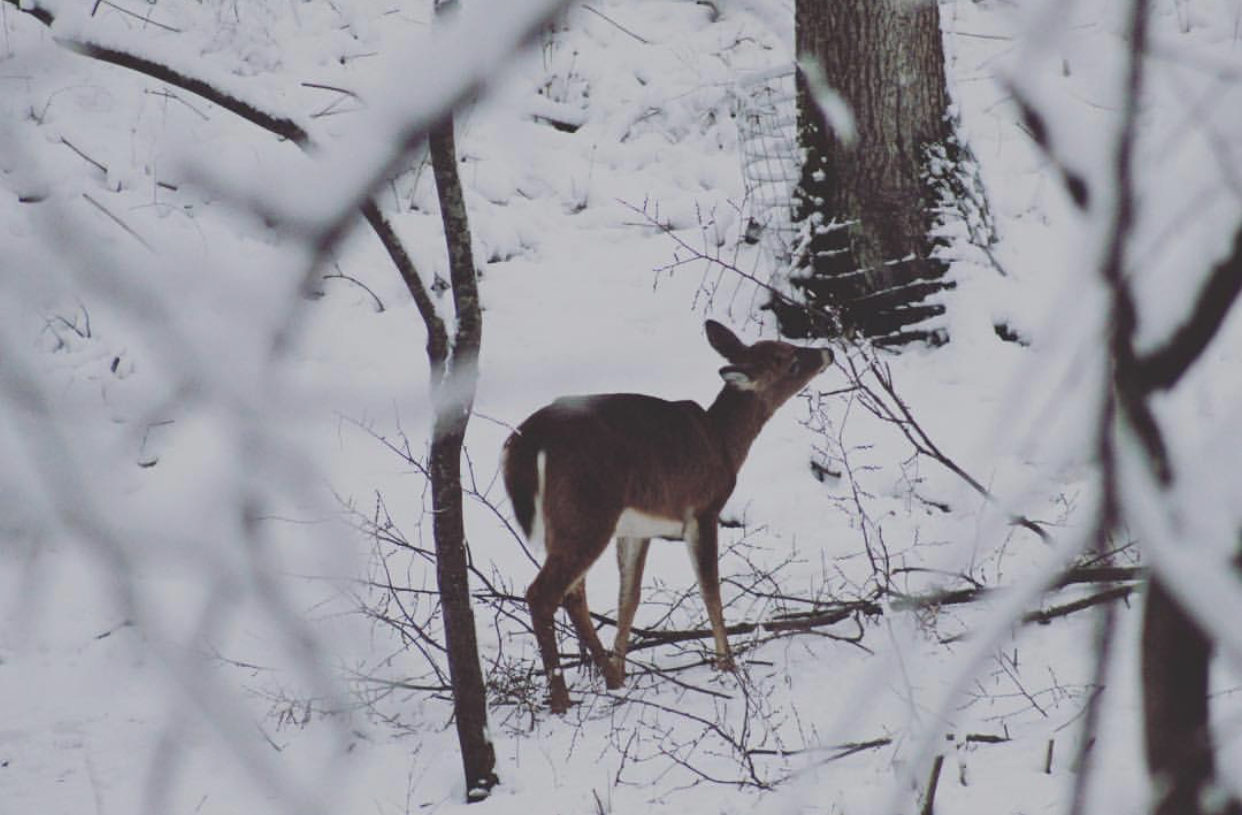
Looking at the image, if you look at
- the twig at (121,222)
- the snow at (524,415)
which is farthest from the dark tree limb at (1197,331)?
the twig at (121,222)

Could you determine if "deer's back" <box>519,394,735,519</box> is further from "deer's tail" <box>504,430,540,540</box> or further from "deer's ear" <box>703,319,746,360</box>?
"deer's ear" <box>703,319,746,360</box>

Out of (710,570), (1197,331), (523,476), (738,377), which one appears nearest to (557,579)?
(523,476)

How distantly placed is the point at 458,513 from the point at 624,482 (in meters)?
1.35

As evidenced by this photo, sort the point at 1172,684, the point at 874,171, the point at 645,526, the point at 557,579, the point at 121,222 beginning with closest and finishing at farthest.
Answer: the point at 121,222 < the point at 1172,684 < the point at 557,579 < the point at 645,526 < the point at 874,171

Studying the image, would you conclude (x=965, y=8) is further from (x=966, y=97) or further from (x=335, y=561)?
(x=335, y=561)

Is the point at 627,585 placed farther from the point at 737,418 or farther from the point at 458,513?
the point at 458,513

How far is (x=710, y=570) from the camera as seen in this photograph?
562 cm

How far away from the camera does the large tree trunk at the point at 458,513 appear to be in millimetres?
3779

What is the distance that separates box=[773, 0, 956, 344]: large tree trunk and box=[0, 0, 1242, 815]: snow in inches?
11.5

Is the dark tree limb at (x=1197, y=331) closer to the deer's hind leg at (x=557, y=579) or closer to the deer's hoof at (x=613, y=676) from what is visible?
the deer's hind leg at (x=557, y=579)

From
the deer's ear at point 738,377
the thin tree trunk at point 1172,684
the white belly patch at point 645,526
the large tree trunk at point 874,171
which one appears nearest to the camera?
the thin tree trunk at point 1172,684

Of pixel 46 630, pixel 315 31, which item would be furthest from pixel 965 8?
pixel 46 630

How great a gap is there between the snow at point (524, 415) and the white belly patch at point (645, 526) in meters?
0.33

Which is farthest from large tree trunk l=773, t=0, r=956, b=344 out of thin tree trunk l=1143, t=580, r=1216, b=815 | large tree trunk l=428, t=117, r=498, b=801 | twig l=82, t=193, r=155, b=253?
twig l=82, t=193, r=155, b=253
